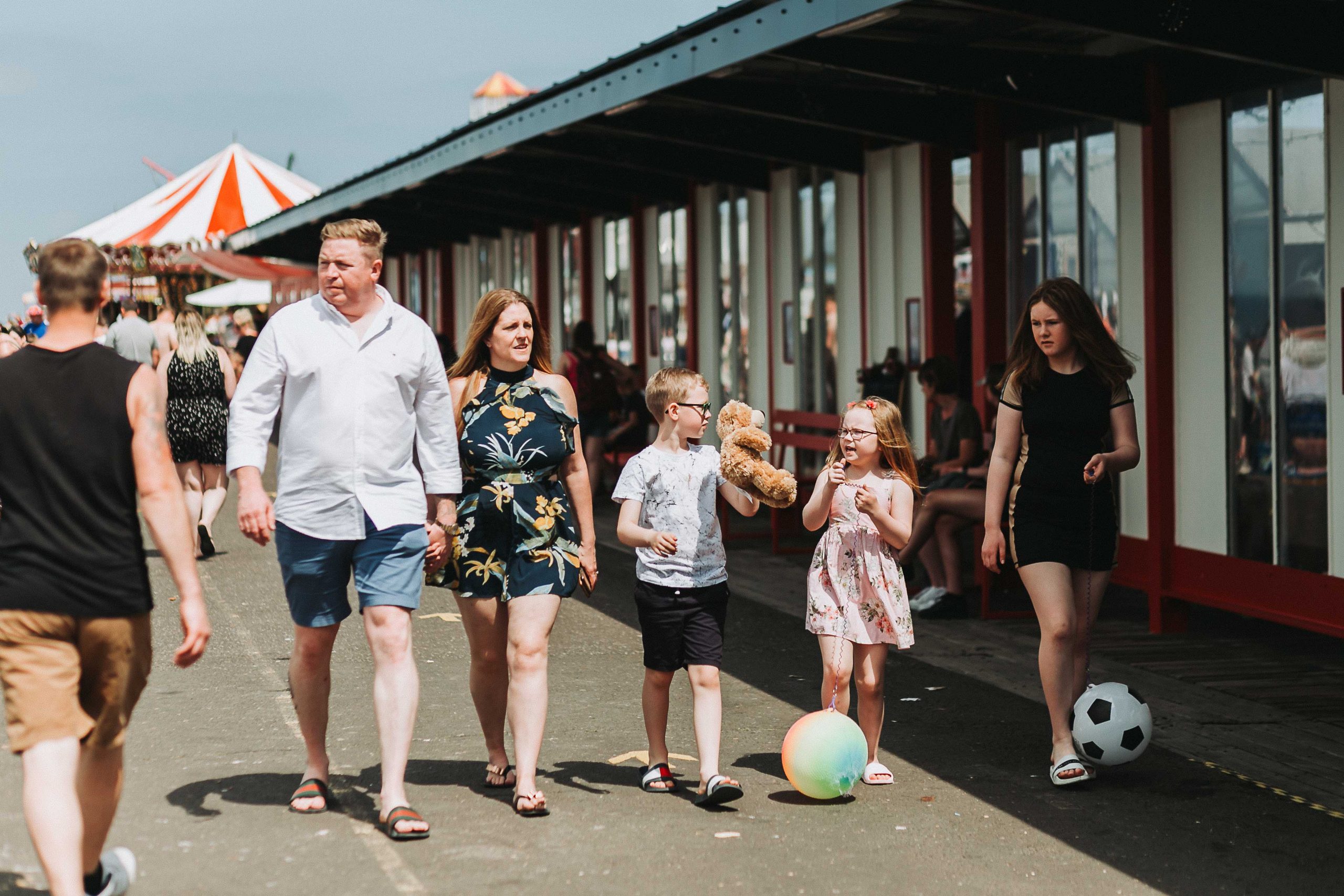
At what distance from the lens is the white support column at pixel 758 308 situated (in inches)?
663

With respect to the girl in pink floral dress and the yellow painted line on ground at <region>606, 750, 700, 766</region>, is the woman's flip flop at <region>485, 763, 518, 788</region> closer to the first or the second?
the yellow painted line on ground at <region>606, 750, 700, 766</region>

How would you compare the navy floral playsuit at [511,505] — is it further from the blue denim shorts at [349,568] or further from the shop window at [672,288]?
the shop window at [672,288]

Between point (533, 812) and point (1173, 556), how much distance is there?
17.3 ft

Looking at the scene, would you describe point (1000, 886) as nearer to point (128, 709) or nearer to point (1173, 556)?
point (128, 709)

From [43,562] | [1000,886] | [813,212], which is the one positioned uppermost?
[813,212]

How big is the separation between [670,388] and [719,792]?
135 centimetres

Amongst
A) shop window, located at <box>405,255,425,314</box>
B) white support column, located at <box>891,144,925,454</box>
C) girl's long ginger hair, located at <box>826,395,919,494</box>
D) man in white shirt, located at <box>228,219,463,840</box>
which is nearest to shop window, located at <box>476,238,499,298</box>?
shop window, located at <box>405,255,425,314</box>

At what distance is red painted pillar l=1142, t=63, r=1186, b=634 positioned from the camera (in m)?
9.77

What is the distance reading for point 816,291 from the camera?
51.5ft

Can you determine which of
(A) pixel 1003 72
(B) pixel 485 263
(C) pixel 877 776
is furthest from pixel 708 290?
(C) pixel 877 776

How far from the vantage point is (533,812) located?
18.7ft

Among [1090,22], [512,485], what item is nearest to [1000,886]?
[512,485]

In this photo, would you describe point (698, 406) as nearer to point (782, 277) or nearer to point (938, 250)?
point (938, 250)

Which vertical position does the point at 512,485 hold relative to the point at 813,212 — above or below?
below
